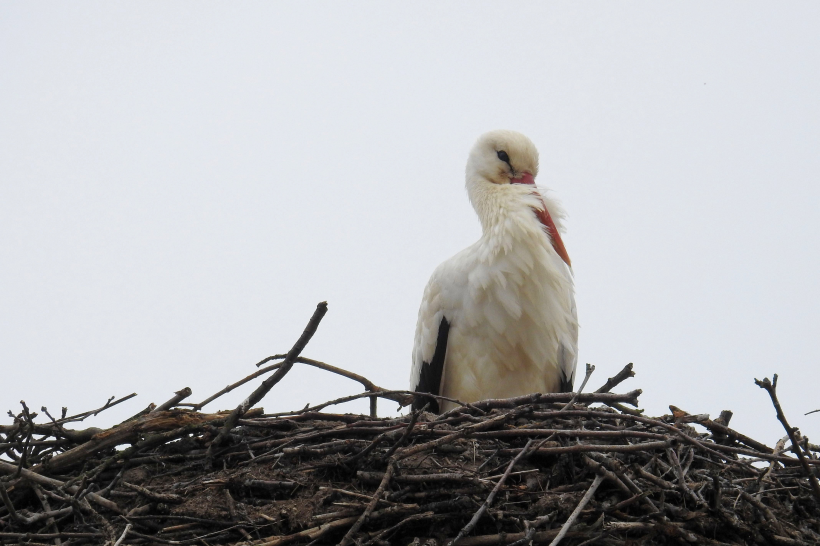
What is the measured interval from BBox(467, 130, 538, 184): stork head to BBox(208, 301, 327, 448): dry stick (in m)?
1.95

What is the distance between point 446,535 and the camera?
195 centimetres

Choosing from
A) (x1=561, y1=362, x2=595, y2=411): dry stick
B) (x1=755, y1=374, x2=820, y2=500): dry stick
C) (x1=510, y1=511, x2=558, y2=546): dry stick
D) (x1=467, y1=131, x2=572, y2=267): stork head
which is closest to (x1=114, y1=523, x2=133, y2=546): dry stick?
(x1=510, y1=511, x2=558, y2=546): dry stick

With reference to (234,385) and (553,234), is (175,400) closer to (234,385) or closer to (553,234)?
(234,385)

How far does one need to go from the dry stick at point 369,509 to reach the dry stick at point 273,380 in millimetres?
348

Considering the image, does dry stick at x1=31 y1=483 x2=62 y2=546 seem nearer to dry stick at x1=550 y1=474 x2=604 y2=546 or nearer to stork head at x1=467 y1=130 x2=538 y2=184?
dry stick at x1=550 y1=474 x2=604 y2=546

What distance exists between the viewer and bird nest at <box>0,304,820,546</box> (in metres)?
1.95

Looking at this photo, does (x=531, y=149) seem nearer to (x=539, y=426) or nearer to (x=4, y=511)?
(x=539, y=426)

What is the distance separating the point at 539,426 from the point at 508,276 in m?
1.14

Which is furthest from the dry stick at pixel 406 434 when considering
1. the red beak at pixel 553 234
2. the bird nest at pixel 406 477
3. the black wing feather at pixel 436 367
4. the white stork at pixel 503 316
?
the red beak at pixel 553 234

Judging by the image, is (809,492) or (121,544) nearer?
(121,544)

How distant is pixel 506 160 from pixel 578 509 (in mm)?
2248

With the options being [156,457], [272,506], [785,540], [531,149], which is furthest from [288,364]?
[531,149]

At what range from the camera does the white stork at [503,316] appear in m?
3.34

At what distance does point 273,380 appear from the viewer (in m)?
2.15
